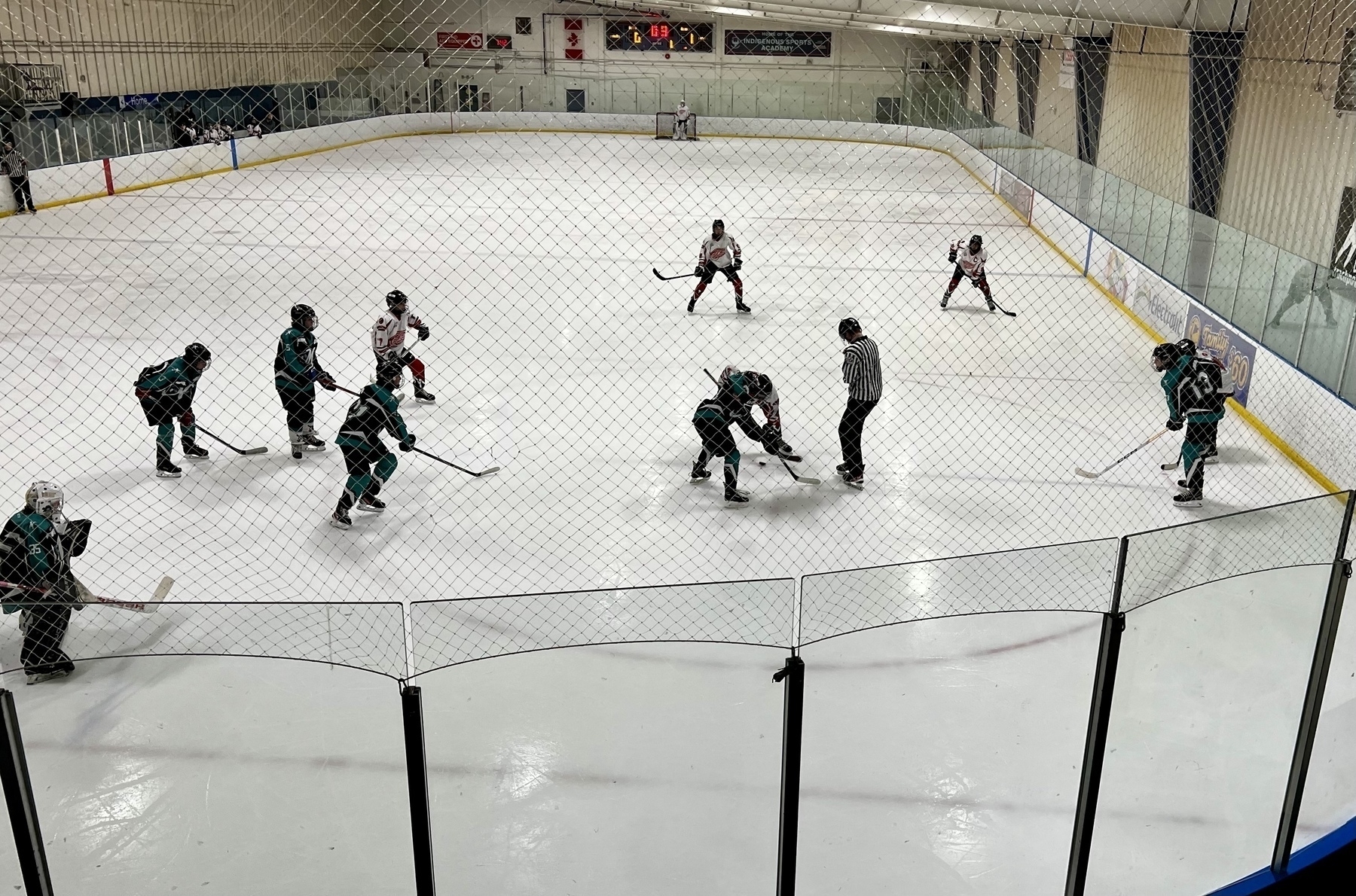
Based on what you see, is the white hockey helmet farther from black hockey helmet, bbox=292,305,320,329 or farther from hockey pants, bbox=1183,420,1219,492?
hockey pants, bbox=1183,420,1219,492

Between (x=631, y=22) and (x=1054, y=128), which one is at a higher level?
(x=631, y=22)

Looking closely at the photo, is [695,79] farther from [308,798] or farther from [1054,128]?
[308,798]

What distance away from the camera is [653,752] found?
4.77 metres

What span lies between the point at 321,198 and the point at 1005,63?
15.5 meters

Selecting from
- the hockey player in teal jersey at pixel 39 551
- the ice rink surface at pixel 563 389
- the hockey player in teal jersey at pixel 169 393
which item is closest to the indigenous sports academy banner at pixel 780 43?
the ice rink surface at pixel 563 389

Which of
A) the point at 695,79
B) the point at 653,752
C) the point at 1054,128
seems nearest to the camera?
the point at 653,752

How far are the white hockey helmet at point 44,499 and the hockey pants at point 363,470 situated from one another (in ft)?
6.19

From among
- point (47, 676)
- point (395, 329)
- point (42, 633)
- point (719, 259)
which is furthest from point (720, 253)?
point (47, 676)

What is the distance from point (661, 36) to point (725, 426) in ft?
88.6

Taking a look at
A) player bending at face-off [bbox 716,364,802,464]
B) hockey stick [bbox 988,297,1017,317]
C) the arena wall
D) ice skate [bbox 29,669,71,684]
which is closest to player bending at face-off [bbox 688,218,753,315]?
hockey stick [bbox 988,297,1017,317]

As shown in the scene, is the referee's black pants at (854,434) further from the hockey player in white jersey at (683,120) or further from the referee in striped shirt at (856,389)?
the hockey player in white jersey at (683,120)

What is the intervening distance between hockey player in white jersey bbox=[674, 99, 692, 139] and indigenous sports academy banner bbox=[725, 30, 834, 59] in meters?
3.50

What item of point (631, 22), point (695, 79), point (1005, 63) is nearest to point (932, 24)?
point (1005, 63)

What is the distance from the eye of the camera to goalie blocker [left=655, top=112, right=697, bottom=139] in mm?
29922
